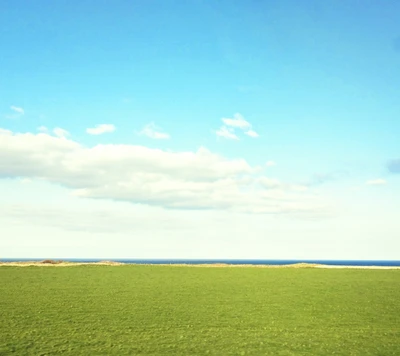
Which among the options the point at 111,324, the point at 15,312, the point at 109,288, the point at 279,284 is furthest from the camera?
the point at 279,284

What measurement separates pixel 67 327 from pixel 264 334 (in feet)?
42.6

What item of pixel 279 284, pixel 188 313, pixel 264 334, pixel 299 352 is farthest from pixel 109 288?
pixel 299 352

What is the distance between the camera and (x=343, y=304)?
36.5 metres

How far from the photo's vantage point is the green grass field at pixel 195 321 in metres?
21.4

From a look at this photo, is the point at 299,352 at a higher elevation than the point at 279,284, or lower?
lower

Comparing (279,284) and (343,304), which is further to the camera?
(279,284)

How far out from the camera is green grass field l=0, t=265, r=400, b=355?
2139cm

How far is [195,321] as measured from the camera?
2772cm

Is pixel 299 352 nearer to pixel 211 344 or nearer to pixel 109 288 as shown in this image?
pixel 211 344

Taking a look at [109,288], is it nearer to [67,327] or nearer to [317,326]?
[67,327]

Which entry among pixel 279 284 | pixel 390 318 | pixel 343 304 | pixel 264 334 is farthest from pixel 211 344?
pixel 279 284

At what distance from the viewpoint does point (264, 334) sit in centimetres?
2450

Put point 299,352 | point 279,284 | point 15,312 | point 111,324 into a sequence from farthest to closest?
point 279,284
point 15,312
point 111,324
point 299,352

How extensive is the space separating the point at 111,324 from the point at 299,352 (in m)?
12.9
